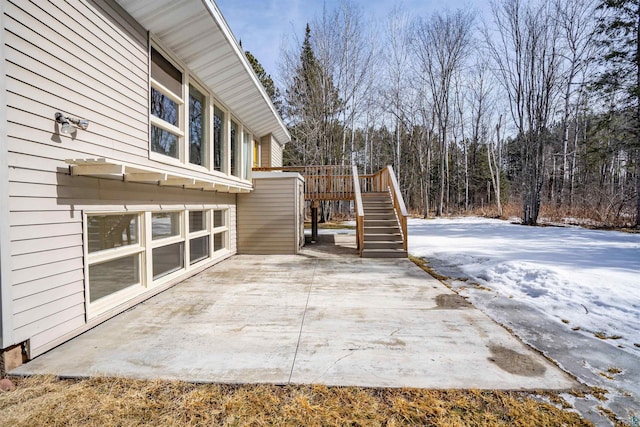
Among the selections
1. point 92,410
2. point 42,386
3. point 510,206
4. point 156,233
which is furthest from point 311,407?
point 510,206

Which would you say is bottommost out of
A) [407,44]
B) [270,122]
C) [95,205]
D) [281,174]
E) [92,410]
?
[92,410]

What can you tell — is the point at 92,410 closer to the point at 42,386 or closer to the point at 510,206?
the point at 42,386

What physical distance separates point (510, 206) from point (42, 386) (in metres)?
22.2

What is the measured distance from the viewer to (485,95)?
23297 millimetres

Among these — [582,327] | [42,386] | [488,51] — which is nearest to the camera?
[42,386]

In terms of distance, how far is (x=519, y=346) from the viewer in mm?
2736

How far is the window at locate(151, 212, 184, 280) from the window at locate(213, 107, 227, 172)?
5.37 ft

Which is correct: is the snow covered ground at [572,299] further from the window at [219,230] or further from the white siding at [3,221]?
the window at [219,230]

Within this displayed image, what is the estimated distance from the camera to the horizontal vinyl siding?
26.5ft

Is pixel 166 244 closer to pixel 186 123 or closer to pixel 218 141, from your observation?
pixel 186 123

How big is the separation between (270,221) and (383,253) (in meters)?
3.18

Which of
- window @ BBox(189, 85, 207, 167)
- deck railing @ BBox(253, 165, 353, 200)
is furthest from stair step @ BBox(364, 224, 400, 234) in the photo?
window @ BBox(189, 85, 207, 167)

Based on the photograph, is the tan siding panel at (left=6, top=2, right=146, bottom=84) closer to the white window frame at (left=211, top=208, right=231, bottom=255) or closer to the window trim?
the window trim

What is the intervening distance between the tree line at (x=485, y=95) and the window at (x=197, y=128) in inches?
490
